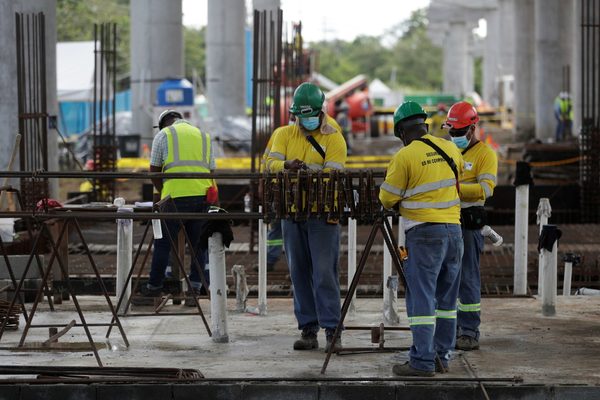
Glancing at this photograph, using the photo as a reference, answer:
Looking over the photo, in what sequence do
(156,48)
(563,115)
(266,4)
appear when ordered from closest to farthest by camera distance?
(156,48) → (563,115) → (266,4)

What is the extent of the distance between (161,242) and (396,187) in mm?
4168

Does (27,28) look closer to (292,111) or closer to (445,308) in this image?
(292,111)

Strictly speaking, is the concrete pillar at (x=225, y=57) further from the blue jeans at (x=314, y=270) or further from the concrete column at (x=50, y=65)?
the blue jeans at (x=314, y=270)

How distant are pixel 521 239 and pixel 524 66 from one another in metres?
40.6

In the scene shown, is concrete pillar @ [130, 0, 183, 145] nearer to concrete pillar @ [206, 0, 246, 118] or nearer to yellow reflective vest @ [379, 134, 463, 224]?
concrete pillar @ [206, 0, 246, 118]

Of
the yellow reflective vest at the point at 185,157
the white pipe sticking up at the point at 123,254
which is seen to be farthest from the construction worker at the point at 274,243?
the white pipe sticking up at the point at 123,254

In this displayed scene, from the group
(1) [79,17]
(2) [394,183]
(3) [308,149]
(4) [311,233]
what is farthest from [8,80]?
(1) [79,17]

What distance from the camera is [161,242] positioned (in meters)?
13.2

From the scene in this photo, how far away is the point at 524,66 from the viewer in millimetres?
53469

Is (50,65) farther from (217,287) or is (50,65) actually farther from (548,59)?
(548,59)

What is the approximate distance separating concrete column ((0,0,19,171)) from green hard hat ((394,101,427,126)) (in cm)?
1071

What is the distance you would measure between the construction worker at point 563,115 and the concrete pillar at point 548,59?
1891 millimetres

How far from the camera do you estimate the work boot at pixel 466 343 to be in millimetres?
10828

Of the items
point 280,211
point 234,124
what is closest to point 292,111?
point 280,211
